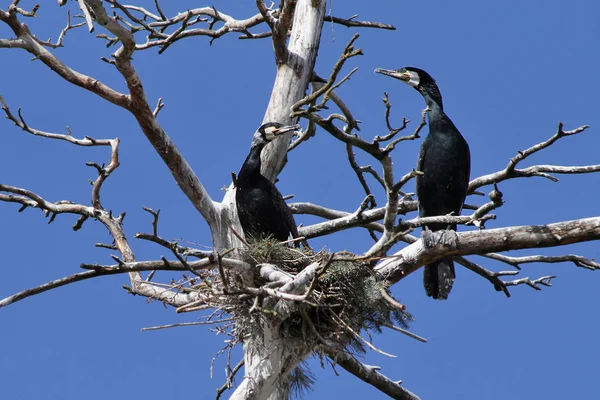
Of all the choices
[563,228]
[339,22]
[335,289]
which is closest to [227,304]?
[335,289]

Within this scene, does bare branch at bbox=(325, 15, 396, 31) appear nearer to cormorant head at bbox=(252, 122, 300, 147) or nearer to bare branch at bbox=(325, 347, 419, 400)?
cormorant head at bbox=(252, 122, 300, 147)

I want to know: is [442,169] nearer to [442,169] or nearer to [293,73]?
[442,169]

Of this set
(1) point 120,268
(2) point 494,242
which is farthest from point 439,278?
(1) point 120,268

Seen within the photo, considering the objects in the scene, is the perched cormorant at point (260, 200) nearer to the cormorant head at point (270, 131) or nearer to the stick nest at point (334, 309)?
the cormorant head at point (270, 131)

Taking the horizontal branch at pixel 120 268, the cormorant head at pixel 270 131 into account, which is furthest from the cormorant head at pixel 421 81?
the horizontal branch at pixel 120 268

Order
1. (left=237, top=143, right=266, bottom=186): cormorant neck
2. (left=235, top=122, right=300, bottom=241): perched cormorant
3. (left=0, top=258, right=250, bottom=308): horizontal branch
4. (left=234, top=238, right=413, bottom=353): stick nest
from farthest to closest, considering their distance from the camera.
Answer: (left=237, top=143, right=266, bottom=186): cormorant neck
(left=235, top=122, right=300, bottom=241): perched cormorant
(left=234, top=238, right=413, bottom=353): stick nest
(left=0, top=258, right=250, bottom=308): horizontal branch

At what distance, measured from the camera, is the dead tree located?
517cm

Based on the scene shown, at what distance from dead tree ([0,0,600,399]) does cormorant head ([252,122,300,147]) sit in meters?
0.19

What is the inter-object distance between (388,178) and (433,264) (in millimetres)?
1369

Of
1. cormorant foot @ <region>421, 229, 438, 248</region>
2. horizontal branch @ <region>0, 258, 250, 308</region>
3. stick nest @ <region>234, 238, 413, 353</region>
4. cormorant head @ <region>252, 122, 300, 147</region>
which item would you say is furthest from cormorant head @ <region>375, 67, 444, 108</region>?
horizontal branch @ <region>0, 258, 250, 308</region>

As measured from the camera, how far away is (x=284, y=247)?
5961 mm

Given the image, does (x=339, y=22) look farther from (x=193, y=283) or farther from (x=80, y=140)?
(x=193, y=283)

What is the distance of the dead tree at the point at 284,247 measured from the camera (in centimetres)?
517

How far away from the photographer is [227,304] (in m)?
5.56
